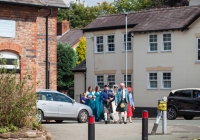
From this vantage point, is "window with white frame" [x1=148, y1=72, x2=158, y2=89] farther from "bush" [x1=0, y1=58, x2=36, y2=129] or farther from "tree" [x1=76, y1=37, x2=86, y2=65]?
"bush" [x1=0, y1=58, x2=36, y2=129]

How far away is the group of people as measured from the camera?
25703 mm

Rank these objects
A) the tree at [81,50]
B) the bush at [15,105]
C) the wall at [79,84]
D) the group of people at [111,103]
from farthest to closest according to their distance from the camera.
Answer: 1. the tree at [81,50]
2. the wall at [79,84]
3. the group of people at [111,103]
4. the bush at [15,105]

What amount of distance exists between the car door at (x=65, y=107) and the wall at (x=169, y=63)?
16423 mm

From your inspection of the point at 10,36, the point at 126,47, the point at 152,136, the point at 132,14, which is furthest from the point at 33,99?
the point at 132,14

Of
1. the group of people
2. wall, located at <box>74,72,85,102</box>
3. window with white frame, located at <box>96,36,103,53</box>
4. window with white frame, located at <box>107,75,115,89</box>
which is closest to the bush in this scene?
the group of people

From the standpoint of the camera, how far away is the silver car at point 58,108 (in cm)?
2577

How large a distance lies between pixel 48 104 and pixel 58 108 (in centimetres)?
56

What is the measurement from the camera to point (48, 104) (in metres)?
25.9

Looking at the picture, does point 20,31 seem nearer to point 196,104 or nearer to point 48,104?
point 48,104

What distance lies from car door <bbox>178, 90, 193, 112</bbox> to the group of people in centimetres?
465

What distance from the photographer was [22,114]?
17.0 metres

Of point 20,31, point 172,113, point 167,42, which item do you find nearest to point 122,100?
point 20,31

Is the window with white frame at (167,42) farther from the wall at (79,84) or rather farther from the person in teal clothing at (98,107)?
the person in teal clothing at (98,107)

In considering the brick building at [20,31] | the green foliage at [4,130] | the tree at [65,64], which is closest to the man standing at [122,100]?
the brick building at [20,31]
